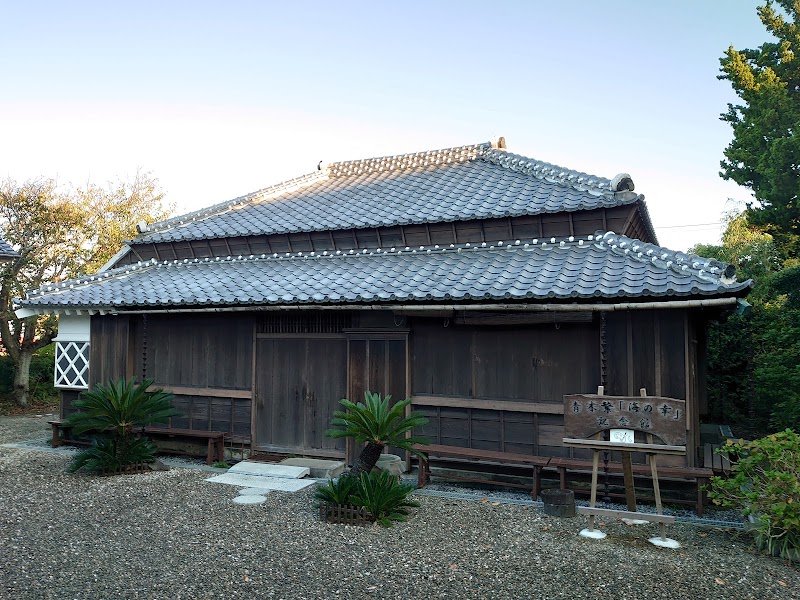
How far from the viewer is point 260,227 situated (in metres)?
11.9

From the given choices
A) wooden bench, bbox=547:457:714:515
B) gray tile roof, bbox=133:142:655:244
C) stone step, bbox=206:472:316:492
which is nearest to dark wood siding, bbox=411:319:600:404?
wooden bench, bbox=547:457:714:515

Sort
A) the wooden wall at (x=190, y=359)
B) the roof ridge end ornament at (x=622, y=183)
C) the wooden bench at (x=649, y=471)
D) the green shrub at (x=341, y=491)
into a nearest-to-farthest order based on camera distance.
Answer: the green shrub at (x=341, y=491)
the wooden bench at (x=649, y=471)
the roof ridge end ornament at (x=622, y=183)
the wooden wall at (x=190, y=359)

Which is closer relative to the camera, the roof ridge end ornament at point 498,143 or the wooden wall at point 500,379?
the wooden wall at point 500,379

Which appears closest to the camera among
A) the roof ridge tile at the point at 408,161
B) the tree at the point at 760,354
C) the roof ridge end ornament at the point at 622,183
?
the roof ridge end ornament at the point at 622,183

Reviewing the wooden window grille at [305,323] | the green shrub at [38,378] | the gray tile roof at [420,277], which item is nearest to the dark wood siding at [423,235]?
the gray tile roof at [420,277]

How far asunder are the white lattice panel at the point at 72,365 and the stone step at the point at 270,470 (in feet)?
13.2

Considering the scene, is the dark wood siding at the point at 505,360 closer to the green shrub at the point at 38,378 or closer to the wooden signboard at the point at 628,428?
the wooden signboard at the point at 628,428

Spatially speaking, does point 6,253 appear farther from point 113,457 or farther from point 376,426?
point 376,426

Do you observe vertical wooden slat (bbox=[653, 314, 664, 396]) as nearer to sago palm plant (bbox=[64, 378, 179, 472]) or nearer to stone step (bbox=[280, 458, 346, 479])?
stone step (bbox=[280, 458, 346, 479])

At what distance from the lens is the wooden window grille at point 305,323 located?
945cm

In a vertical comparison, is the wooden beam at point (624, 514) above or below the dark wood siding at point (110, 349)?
below

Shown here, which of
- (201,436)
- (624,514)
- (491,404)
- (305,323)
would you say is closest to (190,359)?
(201,436)

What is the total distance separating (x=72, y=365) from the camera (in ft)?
35.8

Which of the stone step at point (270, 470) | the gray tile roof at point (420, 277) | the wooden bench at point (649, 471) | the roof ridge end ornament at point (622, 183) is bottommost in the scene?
the stone step at point (270, 470)
